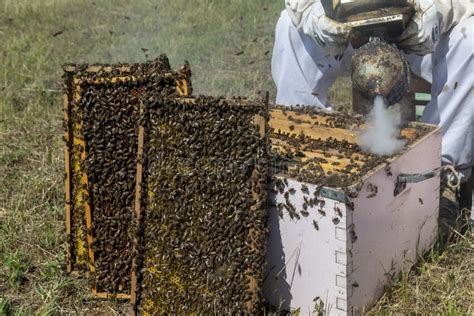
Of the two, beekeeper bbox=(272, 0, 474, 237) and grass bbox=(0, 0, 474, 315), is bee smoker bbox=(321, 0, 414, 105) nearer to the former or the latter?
beekeeper bbox=(272, 0, 474, 237)

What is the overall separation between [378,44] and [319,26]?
0.51 m

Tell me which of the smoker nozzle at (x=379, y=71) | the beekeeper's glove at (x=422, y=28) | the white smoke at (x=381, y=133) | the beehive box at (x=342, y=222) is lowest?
the beehive box at (x=342, y=222)

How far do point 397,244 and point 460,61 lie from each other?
1317 mm

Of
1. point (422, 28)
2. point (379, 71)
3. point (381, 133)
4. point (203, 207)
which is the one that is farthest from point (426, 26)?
point (203, 207)

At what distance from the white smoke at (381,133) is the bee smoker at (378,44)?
0.08 meters

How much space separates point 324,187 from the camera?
271 centimetres

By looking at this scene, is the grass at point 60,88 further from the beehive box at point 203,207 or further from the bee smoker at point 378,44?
the bee smoker at point 378,44

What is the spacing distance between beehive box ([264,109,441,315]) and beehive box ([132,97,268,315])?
17cm

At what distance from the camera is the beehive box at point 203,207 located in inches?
109

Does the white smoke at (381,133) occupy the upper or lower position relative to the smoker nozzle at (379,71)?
lower

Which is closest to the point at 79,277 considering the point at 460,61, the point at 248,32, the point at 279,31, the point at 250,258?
the point at 250,258

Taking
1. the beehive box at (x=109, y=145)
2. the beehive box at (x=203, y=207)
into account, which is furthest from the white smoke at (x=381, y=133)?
the beehive box at (x=109, y=145)

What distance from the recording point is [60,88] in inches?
260

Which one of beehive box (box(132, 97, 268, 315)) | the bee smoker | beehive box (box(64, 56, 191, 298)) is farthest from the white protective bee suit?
beehive box (box(132, 97, 268, 315))
